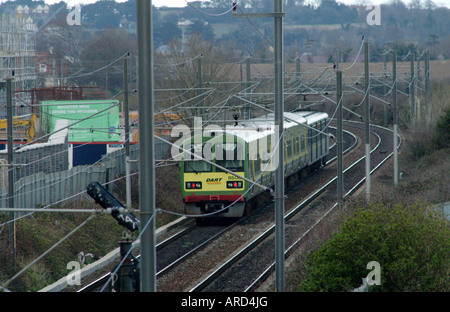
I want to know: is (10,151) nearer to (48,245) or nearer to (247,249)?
(48,245)

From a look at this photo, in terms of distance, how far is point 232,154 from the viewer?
66.4ft

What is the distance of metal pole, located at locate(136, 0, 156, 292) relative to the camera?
7.19m

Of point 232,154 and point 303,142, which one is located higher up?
point 232,154

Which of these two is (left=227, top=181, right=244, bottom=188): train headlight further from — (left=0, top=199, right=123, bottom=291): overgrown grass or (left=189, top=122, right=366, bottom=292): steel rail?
→ (left=0, top=199, right=123, bottom=291): overgrown grass

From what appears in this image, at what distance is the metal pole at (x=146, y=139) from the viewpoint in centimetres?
719

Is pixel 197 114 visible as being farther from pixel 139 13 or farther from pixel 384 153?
pixel 139 13

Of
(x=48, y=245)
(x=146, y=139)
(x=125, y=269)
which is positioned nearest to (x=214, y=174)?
(x=48, y=245)

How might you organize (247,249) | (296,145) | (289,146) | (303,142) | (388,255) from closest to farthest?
(388,255)
(247,249)
(289,146)
(296,145)
(303,142)

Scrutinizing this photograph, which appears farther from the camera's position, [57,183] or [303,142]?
[303,142]

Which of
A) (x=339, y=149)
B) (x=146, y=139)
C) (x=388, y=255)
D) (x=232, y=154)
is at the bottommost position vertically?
(x=388, y=255)

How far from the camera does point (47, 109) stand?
29812 millimetres

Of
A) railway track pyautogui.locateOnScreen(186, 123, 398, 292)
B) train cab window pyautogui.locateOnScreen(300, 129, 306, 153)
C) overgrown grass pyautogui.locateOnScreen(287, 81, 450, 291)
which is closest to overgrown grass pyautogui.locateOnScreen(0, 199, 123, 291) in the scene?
railway track pyautogui.locateOnScreen(186, 123, 398, 292)

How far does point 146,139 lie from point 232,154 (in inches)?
514

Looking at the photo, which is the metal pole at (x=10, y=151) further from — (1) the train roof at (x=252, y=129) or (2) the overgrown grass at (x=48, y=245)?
(1) the train roof at (x=252, y=129)
